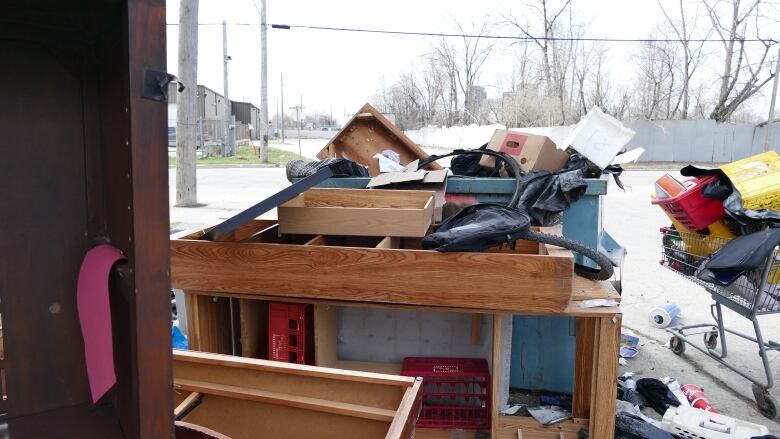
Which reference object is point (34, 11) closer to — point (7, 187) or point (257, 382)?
point (7, 187)

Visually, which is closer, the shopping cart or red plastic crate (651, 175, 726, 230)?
the shopping cart

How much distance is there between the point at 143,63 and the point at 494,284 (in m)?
1.81

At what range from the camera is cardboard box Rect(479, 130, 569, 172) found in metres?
4.10

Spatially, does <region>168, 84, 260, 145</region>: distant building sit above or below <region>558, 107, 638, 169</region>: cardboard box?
above

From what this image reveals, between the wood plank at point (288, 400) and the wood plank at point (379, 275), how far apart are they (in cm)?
60

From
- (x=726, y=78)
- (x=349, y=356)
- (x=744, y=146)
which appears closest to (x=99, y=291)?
(x=349, y=356)

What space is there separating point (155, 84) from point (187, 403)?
1.49m

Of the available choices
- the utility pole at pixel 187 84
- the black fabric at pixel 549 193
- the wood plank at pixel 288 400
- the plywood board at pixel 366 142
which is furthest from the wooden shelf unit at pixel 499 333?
the utility pole at pixel 187 84

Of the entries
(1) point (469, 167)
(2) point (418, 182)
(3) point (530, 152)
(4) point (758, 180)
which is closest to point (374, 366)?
(2) point (418, 182)

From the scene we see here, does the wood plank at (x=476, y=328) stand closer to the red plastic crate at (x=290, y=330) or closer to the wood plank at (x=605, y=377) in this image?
Result: the wood plank at (x=605, y=377)

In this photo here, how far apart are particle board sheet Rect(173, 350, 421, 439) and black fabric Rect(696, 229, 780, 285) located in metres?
2.55

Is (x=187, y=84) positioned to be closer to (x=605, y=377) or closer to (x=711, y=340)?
(x=711, y=340)

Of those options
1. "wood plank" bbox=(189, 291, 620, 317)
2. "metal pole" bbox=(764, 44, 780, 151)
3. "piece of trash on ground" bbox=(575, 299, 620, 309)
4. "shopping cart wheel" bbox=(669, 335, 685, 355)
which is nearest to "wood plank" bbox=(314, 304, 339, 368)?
"wood plank" bbox=(189, 291, 620, 317)

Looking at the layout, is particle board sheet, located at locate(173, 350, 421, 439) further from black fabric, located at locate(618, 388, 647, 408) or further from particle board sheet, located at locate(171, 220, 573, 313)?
black fabric, located at locate(618, 388, 647, 408)
